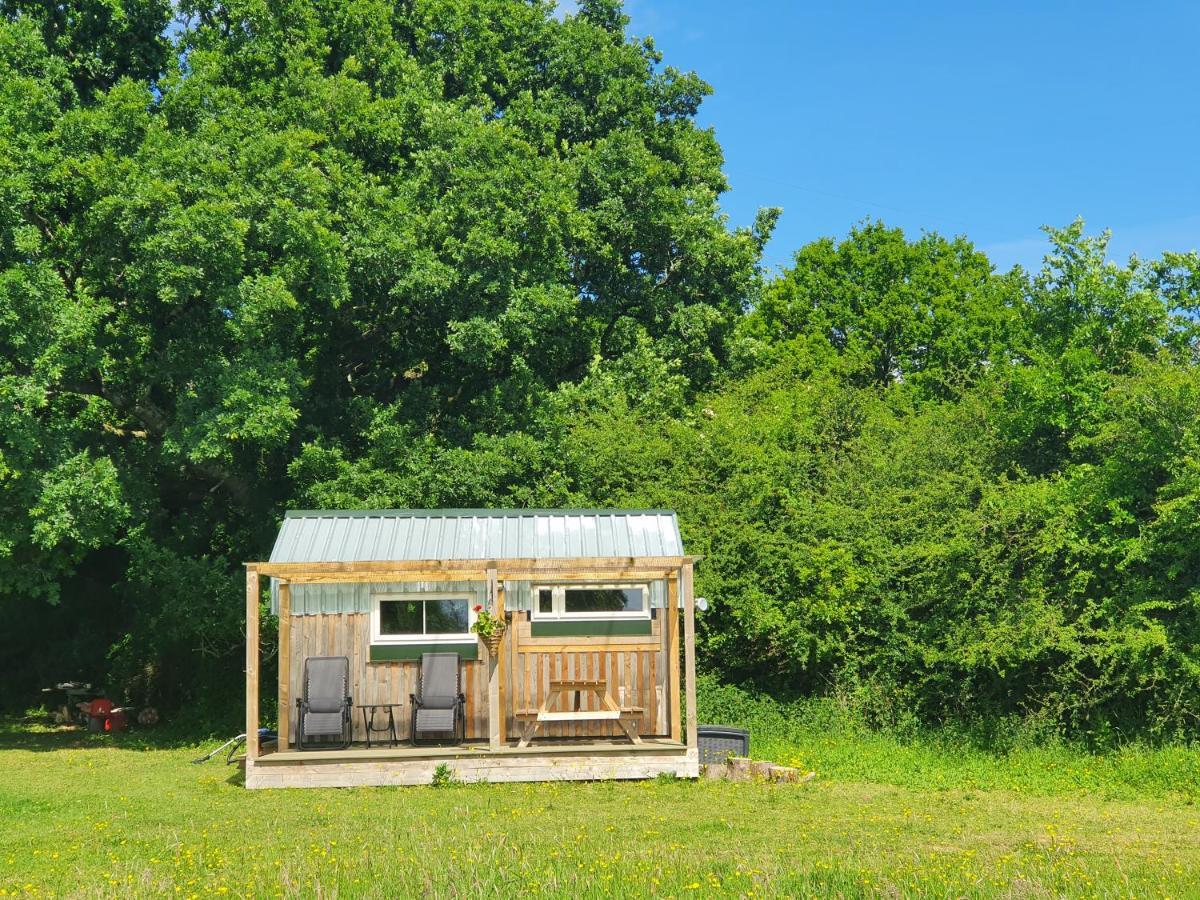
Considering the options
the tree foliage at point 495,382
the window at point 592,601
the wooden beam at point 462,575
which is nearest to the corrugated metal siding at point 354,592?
the wooden beam at point 462,575

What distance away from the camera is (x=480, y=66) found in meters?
24.1

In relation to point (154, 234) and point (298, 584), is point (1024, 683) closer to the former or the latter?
point (298, 584)

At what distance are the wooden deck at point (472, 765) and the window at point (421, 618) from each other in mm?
1534

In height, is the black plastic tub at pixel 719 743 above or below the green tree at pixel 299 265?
below

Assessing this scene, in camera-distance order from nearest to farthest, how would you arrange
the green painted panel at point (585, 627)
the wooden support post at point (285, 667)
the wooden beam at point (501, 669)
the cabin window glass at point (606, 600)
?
the wooden beam at point (501, 669) < the wooden support post at point (285, 667) < the green painted panel at point (585, 627) < the cabin window glass at point (606, 600)

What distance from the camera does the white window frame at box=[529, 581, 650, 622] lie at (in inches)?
577

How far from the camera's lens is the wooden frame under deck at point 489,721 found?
13.3m

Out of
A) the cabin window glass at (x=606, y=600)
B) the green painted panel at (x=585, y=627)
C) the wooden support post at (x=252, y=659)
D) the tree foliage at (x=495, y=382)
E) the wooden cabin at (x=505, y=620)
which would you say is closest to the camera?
the wooden support post at (x=252, y=659)

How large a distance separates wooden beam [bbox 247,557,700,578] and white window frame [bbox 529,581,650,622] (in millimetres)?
983

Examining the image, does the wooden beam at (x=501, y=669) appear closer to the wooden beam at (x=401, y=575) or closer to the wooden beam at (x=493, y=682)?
the wooden beam at (x=493, y=682)

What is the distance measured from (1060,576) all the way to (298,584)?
32.6 ft

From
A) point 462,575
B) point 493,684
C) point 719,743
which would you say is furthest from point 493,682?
point 719,743

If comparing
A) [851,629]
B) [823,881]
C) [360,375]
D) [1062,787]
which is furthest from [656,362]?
[823,881]

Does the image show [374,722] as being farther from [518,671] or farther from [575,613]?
[575,613]
